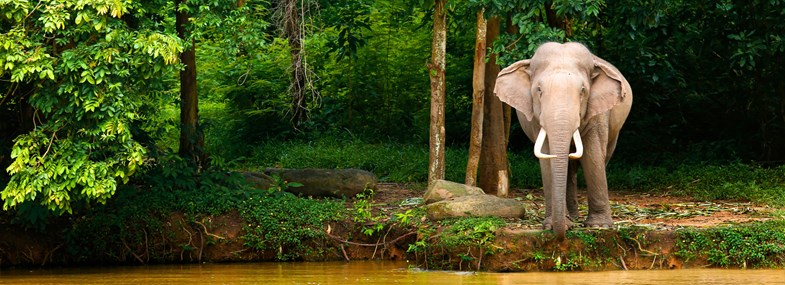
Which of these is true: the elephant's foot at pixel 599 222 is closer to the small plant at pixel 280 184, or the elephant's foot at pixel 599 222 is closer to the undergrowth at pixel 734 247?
the undergrowth at pixel 734 247

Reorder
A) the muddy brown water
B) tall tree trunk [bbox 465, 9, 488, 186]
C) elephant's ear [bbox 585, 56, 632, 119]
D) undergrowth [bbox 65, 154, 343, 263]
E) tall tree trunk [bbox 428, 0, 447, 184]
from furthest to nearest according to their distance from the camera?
tall tree trunk [bbox 428, 0, 447, 184], tall tree trunk [bbox 465, 9, 488, 186], undergrowth [bbox 65, 154, 343, 263], elephant's ear [bbox 585, 56, 632, 119], the muddy brown water

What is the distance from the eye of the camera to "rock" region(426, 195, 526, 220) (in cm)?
1448

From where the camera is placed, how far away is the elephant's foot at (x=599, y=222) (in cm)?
1383

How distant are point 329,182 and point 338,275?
11.7 ft

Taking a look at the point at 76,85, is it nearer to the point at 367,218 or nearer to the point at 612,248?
the point at 367,218

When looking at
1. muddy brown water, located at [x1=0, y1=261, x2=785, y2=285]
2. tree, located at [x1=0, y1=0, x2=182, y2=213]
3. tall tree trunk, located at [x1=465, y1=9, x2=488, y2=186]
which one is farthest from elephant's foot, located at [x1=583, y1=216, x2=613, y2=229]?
tree, located at [x1=0, y1=0, x2=182, y2=213]

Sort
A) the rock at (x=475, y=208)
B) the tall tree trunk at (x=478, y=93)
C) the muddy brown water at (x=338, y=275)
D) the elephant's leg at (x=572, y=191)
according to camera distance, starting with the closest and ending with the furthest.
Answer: the muddy brown water at (x=338, y=275) → the elephant's leg at (x=572, y=191) → the rock at (x=475, y=208) → the tall tree trunk at (x=478, y=93)

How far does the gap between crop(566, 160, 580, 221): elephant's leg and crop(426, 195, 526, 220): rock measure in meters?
0.59

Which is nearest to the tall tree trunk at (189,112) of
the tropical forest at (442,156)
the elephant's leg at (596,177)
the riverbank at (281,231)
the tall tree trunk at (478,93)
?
the tropical forest at (442,156)

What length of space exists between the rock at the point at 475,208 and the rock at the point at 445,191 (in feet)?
0.94

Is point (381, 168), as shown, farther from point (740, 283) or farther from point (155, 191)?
point (740, 283)

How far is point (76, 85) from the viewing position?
1302 cm

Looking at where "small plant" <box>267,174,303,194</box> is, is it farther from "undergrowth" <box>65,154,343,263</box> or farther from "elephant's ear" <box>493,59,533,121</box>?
"elephant's ear" <box>493,59,533,121</box>

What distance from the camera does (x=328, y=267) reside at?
584 inches
